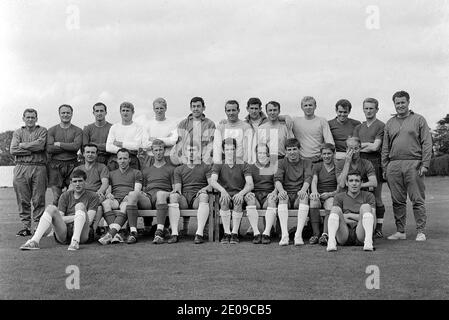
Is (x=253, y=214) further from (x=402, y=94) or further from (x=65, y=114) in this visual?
(x=65, y=114)

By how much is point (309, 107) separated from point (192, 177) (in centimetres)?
199

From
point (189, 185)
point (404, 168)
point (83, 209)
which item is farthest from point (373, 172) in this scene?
point (83, 209)

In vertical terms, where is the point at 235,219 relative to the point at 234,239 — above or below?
above

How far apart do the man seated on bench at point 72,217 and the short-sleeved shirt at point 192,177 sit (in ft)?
3.91

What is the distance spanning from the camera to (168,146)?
26.8 ft

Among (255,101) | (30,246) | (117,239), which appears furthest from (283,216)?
(30,246)

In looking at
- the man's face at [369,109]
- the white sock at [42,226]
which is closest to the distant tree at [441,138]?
the man's face at [369,109]

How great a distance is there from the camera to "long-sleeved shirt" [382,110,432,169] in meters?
7.40

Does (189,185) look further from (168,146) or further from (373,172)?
(373,172)

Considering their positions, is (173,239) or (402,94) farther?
(402,94)

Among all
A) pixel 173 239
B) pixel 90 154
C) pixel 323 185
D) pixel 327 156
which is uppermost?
pixel 90 154

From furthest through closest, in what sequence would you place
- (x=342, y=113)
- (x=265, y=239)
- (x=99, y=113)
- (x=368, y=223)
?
(x=99, y=113), (x=342, y=113), (x=265, y=239), (x=368, y=223)

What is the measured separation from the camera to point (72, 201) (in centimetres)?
723

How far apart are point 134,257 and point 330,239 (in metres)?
2.29
